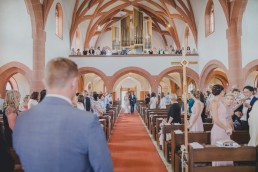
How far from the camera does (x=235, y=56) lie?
45.1 ft

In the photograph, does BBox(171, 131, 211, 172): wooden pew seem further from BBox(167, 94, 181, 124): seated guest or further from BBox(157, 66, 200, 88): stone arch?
BBox(157, 66, 200, 88): stone arch

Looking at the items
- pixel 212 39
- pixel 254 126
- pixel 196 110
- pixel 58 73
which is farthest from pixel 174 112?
pixel 212 39

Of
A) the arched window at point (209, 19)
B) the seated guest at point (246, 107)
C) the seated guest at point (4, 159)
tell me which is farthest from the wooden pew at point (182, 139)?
the arched window at point (209, 19)

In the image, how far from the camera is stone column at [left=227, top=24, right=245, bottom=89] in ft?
44.9

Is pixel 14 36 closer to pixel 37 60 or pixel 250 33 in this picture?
pixel 37 60

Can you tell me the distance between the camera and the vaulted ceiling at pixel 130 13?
1964 centimetres

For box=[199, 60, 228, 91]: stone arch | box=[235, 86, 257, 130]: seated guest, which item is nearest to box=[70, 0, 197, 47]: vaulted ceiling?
box=[199, 60, 228, 91]: stone arch

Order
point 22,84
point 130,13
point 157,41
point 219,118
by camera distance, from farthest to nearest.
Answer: point 157,41 < point 130,13 < point 22,84 < point 219,118

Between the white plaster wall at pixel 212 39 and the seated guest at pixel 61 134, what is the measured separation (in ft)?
46.3

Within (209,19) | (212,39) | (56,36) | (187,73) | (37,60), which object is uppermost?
(209,19)

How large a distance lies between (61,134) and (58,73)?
37cm

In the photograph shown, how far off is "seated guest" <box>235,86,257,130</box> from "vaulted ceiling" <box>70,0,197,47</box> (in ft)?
43.9

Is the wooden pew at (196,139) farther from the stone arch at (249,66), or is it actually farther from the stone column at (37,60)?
the stone column at (37,60)

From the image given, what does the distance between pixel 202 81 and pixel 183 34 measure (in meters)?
6.26
